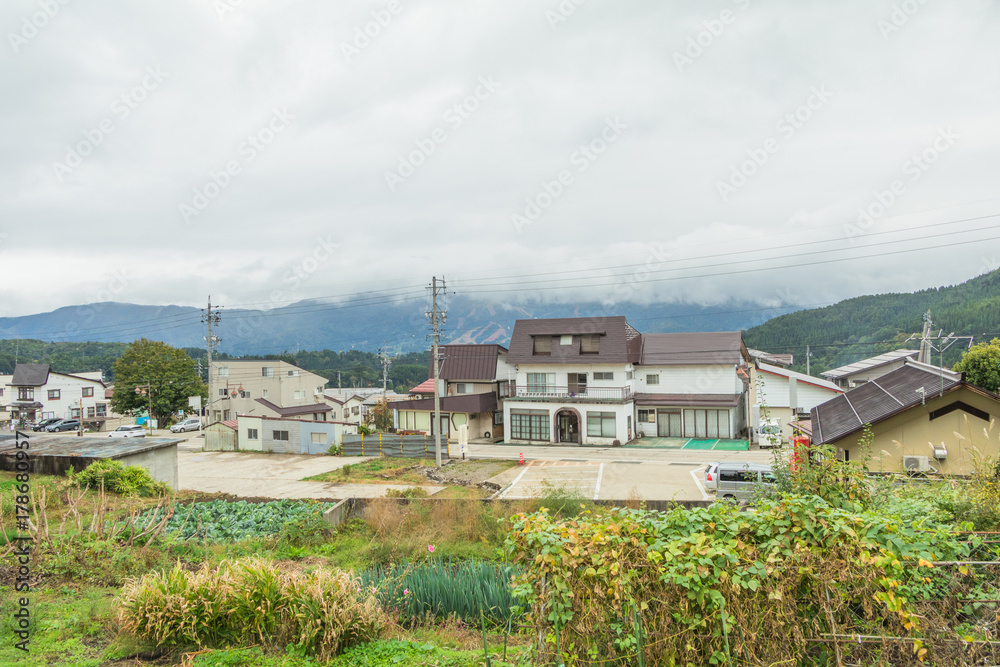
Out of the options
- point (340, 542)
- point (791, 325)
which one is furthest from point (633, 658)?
point (791, 325)

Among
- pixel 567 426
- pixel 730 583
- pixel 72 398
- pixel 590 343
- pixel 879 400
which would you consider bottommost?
pixel 567 426

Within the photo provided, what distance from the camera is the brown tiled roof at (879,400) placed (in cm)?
1217

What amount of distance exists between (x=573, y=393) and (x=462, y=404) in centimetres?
688

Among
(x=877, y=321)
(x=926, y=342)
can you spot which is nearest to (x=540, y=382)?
(x=926, y=342)

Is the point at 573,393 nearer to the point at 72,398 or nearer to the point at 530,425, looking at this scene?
the point at 530,425

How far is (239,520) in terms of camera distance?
39.0ft

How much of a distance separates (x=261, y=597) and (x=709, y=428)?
100ft

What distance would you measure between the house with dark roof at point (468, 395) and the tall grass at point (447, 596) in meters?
26.9

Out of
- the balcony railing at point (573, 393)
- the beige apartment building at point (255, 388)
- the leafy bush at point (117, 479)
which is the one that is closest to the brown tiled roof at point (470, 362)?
the balcony railing at point (573, 393)

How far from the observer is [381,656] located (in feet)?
16.0

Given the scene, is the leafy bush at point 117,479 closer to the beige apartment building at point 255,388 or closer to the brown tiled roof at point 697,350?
the brown tiled roof at point 697,350

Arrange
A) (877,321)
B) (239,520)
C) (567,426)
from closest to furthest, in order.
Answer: (239,520) → (567,426) → (877,321)

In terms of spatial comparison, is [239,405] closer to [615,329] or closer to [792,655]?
[615,329]

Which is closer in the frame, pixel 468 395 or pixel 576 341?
pixel 576 341
